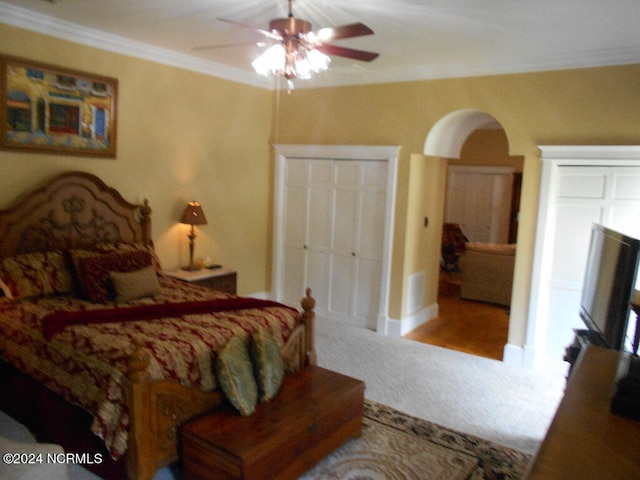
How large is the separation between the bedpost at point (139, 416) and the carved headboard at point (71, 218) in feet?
6.74

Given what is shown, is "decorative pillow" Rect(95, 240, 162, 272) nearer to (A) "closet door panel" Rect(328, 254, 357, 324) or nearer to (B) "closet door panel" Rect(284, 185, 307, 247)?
(B) "closet door panel" Rect(284, 185, 307, 247)

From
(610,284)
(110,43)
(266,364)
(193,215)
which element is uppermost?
(110,43)

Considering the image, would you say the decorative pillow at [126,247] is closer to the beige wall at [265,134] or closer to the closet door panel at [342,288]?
the beige wall at [265,134]

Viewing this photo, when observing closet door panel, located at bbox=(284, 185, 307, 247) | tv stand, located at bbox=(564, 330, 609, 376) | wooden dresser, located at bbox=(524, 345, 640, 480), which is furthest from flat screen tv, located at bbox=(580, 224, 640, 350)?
closet door panel, located at bbox=(284, 185, 307, 247)

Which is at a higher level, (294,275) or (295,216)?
(295,216)

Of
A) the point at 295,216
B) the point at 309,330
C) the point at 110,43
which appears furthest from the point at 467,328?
the point at 110,43

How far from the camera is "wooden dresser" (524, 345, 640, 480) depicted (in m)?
1.34

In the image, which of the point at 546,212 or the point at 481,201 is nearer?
the point at 546,212

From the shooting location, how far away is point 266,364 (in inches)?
113

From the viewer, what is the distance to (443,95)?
4.84 meters

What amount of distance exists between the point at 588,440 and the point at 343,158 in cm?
431

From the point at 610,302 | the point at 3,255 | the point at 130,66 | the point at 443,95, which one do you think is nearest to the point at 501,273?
the point at 443,95

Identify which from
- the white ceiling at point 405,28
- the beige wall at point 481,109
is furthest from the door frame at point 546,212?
the white ceiling at point 405,28

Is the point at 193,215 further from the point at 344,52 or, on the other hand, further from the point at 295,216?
the point at 344,52
